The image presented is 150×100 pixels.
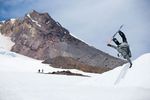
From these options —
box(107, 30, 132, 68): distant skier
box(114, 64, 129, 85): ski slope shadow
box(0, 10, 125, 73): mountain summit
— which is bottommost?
box(114, 64, 129, 85): ski slope shadow

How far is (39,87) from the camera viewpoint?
1224 inches

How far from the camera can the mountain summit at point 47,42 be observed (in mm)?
134125

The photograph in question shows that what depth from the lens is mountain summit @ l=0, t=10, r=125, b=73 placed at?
134m

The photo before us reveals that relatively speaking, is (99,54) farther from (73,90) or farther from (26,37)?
(73,90)

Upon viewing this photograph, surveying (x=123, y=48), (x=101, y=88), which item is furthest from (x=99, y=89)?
(x=123, y=48)

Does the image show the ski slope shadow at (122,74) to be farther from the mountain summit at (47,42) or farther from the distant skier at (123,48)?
the mountain summit at (47,42)

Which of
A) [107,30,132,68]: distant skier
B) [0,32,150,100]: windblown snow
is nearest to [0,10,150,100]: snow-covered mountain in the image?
[0,32,150,100]: windblown snow

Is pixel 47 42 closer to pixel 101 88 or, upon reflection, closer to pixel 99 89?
pixel 101 88

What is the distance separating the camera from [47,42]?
5581 inches

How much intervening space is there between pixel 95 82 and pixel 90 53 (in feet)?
348

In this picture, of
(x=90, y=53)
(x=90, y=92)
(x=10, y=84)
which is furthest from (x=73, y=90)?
(x=90, y=53)

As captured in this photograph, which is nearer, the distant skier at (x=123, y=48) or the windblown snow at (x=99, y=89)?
the windblown snow at (x=99, y=89)

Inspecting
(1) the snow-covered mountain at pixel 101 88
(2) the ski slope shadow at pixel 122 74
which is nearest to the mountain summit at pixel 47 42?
(2) the ski slope shadow at pixel 122 74

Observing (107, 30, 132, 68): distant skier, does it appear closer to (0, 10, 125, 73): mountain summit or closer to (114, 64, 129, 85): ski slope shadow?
(114, 64, 129, 85): ski slope shadow
